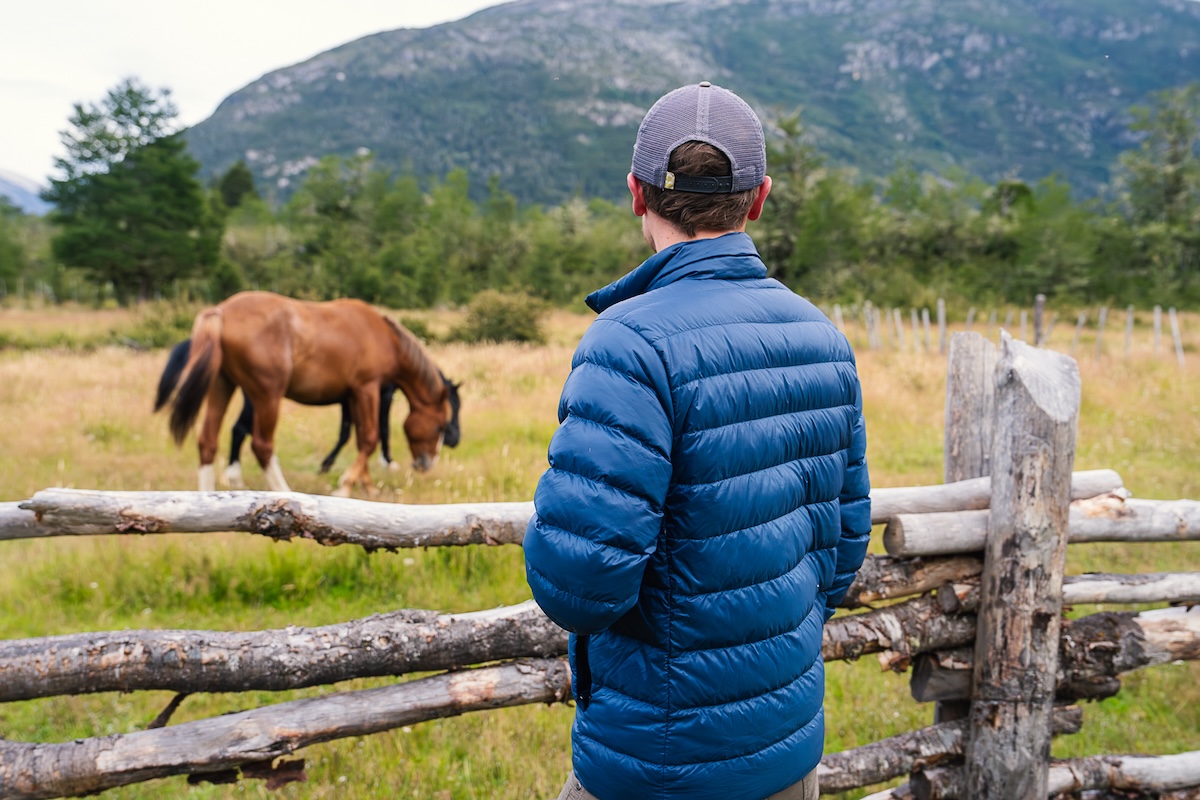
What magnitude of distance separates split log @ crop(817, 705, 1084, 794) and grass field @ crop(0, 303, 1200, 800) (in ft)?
1.90

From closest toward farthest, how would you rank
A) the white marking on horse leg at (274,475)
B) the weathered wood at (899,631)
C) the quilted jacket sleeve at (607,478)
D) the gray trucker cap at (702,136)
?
the quilted jacket sleeve at (607,478), the gray trucker cap at (702,136), the weathered wood at (899,631), the white marking on horse leg at (274,475)

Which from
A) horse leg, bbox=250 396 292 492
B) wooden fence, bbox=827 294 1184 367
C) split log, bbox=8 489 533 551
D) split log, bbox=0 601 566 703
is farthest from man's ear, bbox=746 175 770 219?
wooden fence, bbox=827 294 1184 367

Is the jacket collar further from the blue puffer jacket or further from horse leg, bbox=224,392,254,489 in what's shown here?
horse leg, bbox=224,392,254,489

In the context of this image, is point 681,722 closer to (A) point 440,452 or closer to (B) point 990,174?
(A) point 440,452

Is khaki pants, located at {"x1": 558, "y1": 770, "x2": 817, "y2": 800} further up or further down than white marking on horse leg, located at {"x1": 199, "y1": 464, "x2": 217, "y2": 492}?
further up

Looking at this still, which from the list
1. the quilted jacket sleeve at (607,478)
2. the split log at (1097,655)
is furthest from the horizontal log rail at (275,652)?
the quilted jacket sleeve at (607,478)

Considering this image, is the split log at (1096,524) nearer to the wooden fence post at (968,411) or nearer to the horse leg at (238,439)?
the wooden fence post at (968,411)

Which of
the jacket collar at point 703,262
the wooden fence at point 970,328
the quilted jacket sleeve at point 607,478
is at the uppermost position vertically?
the jacket collar at point 703,262

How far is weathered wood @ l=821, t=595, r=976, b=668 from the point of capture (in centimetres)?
304

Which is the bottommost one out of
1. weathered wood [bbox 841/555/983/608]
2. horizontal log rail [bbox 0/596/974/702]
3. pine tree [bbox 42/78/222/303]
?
weathered wood [bbox 841/555/983/608]

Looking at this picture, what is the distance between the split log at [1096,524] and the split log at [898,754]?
0.72 metres

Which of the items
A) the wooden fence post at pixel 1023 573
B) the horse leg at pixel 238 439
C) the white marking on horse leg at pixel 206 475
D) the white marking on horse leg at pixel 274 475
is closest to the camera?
the wooden fence post at pixel 1023 573

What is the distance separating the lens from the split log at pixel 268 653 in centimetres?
248

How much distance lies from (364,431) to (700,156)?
660 centimetres
